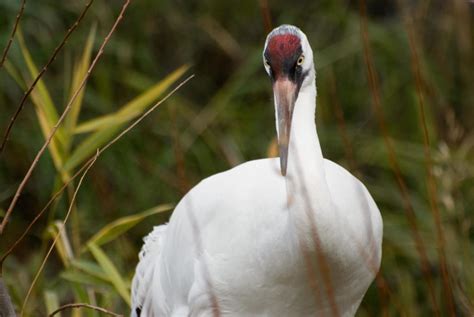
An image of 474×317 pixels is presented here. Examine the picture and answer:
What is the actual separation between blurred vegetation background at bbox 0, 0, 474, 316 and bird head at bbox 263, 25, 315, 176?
1.90 m

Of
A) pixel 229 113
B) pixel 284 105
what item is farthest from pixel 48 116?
pixel 229 113

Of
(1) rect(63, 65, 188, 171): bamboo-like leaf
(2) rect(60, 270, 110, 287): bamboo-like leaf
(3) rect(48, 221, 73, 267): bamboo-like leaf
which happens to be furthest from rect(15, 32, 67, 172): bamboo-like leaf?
(2) rect(60, 270, 110, 287): bamboo-like leaf

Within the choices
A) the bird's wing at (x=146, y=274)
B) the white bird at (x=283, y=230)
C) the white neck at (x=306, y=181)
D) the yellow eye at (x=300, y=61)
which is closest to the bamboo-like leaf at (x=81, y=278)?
the bird's wing at (x=146, y=274)

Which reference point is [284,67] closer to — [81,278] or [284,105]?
[284,105]

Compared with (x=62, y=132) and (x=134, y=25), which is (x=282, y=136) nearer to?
(x=62, y=132)

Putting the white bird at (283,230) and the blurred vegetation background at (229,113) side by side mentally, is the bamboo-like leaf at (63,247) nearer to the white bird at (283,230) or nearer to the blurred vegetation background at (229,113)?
the white bird at (283,230)

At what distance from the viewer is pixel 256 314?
3.24 meters

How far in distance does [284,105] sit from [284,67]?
0.10 m

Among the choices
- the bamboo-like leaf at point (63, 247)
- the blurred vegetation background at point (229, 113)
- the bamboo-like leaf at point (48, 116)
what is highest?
the bamboo-like leaf at point (48, 116)

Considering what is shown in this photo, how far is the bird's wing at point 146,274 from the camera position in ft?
12.4

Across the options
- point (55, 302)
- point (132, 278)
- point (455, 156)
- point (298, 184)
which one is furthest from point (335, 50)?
point (298, 184)

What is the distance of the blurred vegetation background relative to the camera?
5.09 m

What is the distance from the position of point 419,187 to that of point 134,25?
5.14ft

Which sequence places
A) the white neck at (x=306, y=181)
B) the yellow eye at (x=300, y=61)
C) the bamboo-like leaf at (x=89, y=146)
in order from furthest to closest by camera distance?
1. the bamboo-like leaf at (x=89, y=146)
2. the yellow eye at (x=300, y=61)
3. the white neck at (x=306, y=181)
